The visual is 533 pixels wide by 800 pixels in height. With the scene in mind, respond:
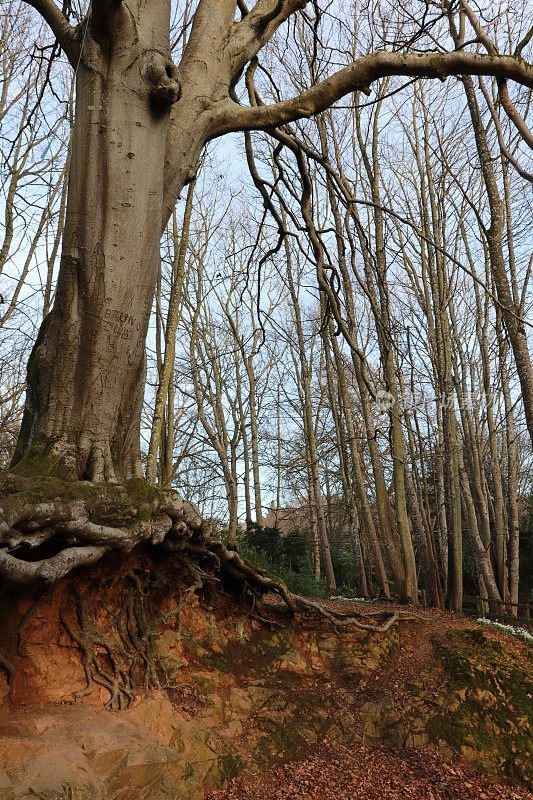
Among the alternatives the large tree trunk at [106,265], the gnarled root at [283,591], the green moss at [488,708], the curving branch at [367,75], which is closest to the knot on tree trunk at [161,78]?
the large tree trunk at [106,265]

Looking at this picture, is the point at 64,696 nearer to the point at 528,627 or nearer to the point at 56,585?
the point at 56,585

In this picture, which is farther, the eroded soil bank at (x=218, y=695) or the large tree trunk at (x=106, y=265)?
the large tree trunk at (x=106, y=265)

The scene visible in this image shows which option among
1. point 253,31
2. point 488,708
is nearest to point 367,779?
point 488,708

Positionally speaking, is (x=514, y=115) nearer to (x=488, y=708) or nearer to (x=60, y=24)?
(x=60, y=24)

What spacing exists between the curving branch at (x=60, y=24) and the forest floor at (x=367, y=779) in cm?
442

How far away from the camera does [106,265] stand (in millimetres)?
2969

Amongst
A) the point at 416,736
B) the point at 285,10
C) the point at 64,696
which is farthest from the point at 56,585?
the point at 285,10

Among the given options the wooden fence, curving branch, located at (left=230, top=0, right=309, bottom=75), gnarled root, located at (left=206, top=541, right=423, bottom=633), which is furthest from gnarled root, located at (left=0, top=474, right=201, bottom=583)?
the wooden fence

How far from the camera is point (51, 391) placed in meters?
2.95

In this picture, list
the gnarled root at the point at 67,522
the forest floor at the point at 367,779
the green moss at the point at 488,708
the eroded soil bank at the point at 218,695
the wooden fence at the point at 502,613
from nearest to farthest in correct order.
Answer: the gnarled root at the point at 67,522, the eroded soil bank at the point at 218,695, the forest floor at the point at 367,779, the green moss at the point at 488,708, the wooden fence at the point at 502,613

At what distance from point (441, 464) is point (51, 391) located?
1099cm

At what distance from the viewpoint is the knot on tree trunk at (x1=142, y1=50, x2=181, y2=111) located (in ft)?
9.95

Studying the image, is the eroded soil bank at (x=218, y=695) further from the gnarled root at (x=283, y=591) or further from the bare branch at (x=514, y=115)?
the bare branch at (x=514, y=115)

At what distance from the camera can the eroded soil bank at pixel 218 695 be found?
8.25ft
